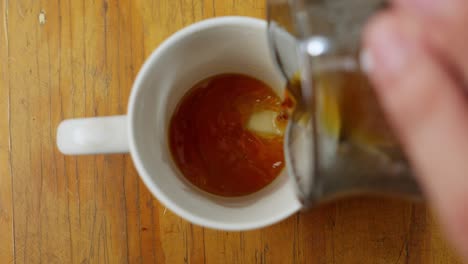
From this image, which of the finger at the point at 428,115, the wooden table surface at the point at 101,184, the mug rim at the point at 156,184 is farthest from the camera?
the wooden table surface at the point at 101,184

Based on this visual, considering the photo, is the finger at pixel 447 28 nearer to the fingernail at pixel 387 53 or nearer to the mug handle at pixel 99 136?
the fingernail at pixel 387 53

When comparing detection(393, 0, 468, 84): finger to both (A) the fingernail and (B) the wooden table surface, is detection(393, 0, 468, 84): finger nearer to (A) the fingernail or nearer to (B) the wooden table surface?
(A) the fingernail

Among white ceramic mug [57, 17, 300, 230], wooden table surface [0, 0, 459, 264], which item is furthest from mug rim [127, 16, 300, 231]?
wooden table surface [0, 0, 459, 264]

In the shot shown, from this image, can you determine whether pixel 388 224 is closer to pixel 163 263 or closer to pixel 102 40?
pixel 163 263

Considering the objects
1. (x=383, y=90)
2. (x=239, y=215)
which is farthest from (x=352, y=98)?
(x=239, y=215)

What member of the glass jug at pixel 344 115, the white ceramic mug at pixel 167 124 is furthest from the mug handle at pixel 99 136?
the glass jug at pixel 344 115

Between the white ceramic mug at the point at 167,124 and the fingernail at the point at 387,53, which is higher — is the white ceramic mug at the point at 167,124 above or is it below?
below
